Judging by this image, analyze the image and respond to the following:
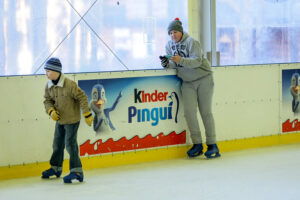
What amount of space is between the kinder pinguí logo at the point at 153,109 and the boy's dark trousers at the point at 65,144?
113 cm

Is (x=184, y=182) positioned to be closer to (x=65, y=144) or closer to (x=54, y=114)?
(x=65, y=144)

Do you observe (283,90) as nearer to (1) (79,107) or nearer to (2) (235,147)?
(2) (235,147)

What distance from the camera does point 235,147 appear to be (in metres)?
7.71

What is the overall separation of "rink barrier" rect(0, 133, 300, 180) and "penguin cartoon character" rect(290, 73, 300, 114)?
0.37 metres

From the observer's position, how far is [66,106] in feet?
19.2

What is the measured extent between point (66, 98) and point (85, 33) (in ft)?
5.64

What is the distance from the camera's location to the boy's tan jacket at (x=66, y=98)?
5.83 metres

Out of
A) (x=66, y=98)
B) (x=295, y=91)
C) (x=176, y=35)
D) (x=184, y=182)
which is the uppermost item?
(x=176, y=35)

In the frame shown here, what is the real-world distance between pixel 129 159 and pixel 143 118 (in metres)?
0.51

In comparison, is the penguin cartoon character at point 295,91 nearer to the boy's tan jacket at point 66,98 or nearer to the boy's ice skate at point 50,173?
the boy's tan jacket at point 66,98

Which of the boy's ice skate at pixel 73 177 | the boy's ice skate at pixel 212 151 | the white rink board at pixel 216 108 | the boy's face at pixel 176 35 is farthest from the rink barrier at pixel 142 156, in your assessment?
the boy's face at pixel 176 35

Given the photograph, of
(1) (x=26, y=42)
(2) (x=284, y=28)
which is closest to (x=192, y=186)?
(1) (x=26, y=42)

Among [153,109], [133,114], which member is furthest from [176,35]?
[133,114]

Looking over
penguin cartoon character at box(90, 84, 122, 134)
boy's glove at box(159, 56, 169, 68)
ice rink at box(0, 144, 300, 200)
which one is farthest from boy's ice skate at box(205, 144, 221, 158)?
penguin cartoon character at box(90, 84, 122, 134)
